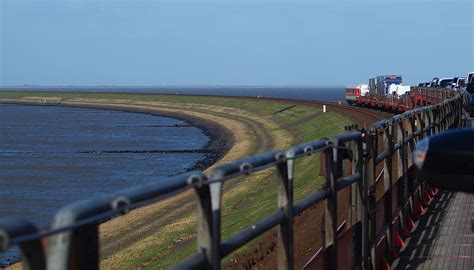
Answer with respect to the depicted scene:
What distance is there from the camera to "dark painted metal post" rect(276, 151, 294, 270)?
5.52 meters

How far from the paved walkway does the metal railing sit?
301 millimetres

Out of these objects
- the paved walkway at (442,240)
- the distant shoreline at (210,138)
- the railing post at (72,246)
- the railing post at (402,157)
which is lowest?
the distant shoreline at (210,138)

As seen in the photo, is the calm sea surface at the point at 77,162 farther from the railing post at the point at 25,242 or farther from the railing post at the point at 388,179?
the railing post at the point at 25,242

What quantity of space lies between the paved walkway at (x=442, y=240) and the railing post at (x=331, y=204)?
250 cm

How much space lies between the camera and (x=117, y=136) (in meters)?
99.9

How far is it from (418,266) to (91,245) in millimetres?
6804

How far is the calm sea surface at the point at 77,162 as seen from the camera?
4216cm

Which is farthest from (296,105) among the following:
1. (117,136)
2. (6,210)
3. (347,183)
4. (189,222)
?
(347,183)

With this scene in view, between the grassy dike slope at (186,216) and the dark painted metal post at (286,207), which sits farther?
the grassy dike slope at (186,216)

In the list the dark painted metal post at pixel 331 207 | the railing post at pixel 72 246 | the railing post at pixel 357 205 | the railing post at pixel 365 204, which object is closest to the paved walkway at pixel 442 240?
the railing post at pixel 365 204

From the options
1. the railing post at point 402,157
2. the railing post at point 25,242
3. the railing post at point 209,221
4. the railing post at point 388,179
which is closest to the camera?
the railing post at point 25,242

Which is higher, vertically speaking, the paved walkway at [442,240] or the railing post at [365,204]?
the railing post at [365,204]

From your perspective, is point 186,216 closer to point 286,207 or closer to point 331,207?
point 331,207

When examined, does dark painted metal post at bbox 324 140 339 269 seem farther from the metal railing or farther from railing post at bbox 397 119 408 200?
railing post at bbox 397 119 408 200
